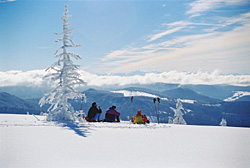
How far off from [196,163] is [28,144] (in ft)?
17.9

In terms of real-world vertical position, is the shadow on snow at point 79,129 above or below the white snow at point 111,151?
above

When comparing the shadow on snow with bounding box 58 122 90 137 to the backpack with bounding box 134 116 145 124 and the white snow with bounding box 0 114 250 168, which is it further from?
the backpack with bounding box 134 116 145 124

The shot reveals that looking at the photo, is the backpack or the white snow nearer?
the white snow

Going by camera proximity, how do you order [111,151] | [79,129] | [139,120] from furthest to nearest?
[139,120] → [79,129] → [111,151]

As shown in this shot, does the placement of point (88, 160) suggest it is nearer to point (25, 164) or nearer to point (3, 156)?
point (25, 164)

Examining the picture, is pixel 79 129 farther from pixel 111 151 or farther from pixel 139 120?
pixel 139 120

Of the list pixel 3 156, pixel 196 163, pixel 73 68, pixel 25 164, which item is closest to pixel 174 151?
pixel 196 163

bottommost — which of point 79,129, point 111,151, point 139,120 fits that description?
point 111,151

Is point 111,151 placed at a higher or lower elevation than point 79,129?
lower

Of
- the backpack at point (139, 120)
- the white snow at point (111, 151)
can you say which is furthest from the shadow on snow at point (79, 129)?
the backpack at point (139, 120)

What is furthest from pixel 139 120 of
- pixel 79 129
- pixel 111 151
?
pixel 111 151

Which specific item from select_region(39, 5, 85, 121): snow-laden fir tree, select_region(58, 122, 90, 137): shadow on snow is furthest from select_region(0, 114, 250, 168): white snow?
A: select_region(39, 5, 85, 121): snow-laden fir tree

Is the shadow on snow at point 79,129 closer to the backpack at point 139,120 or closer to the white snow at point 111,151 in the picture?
the white snow at point 111,151

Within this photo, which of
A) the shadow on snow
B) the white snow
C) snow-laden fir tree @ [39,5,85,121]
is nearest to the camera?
the white snow
